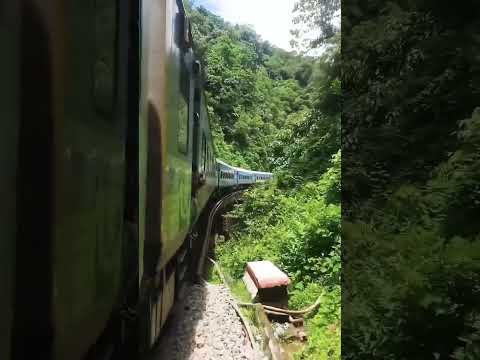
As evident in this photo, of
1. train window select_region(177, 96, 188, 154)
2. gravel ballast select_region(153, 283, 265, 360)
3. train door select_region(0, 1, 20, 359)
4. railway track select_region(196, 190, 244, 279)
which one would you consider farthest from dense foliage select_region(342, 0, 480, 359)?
train door select_region(0, 1, 20, 359)

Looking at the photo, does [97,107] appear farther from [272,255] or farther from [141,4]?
[272,255]

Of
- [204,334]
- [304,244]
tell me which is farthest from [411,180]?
[204,334]

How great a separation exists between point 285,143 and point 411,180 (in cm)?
195

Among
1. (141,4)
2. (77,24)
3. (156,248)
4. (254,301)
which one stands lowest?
(254,301)

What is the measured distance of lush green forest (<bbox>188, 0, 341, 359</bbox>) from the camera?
5.19 metres

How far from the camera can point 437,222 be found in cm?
420

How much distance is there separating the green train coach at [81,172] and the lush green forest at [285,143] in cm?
248

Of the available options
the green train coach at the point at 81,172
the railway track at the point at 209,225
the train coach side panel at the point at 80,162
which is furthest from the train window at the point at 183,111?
the railway track at the point at 209,225

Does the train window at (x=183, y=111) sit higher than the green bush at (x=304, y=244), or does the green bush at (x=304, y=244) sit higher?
the train window at (x=183, y=111)

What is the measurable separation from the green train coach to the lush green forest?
248 centimetres

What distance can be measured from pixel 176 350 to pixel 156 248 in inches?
50.7

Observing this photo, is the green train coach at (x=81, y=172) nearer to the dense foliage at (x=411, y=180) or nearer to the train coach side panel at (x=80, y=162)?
the train coach side panel at (x=80, y=162)

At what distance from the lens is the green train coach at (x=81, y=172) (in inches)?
35.1

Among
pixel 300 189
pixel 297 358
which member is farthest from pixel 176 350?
pixel 300 189
